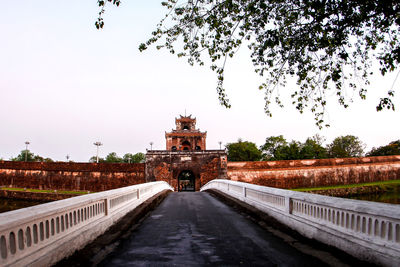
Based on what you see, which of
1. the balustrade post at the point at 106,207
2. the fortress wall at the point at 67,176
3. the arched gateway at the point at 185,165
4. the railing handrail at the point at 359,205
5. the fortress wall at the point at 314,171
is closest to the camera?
the railing handrail at the point at 359,205

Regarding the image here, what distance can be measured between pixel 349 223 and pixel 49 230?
3.95 meters

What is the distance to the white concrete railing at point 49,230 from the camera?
290 centimetres

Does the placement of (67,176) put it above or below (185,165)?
below

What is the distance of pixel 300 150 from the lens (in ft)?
202

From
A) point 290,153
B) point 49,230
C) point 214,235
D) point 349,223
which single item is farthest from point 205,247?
point 290,153

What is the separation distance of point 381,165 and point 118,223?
1706 inches

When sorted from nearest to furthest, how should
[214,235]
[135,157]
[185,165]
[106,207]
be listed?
[214,235] < [106,207] < [185,165] < [135,157]

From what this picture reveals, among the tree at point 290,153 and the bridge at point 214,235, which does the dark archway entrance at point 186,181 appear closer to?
the tree at point 290,153

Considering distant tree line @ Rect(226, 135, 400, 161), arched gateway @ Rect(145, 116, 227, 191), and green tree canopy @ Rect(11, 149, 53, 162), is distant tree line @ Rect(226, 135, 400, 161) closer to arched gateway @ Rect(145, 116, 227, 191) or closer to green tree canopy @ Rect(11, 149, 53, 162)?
arched gateway @ Rect(145, 116, 227, 191)

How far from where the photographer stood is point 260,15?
24.7ft

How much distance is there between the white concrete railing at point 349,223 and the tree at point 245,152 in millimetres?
66170

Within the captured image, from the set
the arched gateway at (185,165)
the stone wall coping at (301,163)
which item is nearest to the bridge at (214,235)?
the arched gateway at (185,165)

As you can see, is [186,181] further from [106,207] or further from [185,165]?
[106,207]

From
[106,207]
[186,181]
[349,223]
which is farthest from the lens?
[186,181]
